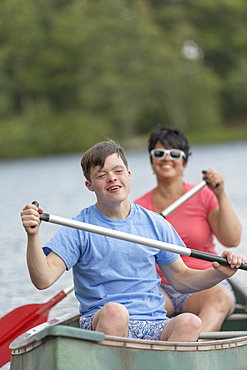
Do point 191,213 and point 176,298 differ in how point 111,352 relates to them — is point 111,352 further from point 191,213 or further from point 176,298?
point 191,213

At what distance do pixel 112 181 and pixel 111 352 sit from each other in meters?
0.63

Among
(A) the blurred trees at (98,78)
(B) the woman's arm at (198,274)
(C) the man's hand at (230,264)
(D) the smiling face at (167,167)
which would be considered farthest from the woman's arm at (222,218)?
(A) the blurred trees at (98,78)

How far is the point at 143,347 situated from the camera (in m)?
2.64

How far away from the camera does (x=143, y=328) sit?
9.26ft

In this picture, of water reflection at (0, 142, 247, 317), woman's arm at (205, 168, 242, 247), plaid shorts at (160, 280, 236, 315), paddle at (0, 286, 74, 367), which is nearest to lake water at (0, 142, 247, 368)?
water reflection at (0, 142, 247, 317)

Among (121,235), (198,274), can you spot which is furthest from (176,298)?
(121,235)

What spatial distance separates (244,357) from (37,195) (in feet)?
49.1

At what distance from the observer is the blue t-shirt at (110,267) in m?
2.83

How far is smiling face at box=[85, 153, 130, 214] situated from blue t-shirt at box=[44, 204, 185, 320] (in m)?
0.12

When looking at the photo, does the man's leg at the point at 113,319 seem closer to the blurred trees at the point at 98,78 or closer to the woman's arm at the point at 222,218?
the woman's arm at the point at 222,218

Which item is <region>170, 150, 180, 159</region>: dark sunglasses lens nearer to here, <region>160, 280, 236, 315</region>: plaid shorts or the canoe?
<region>160, 280, 236, 315</region>: plaid shorts

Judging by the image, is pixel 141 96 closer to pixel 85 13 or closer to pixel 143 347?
pixel 85 13

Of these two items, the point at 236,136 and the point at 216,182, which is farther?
the point at 236,136

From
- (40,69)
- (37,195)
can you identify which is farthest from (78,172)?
(40,69)
